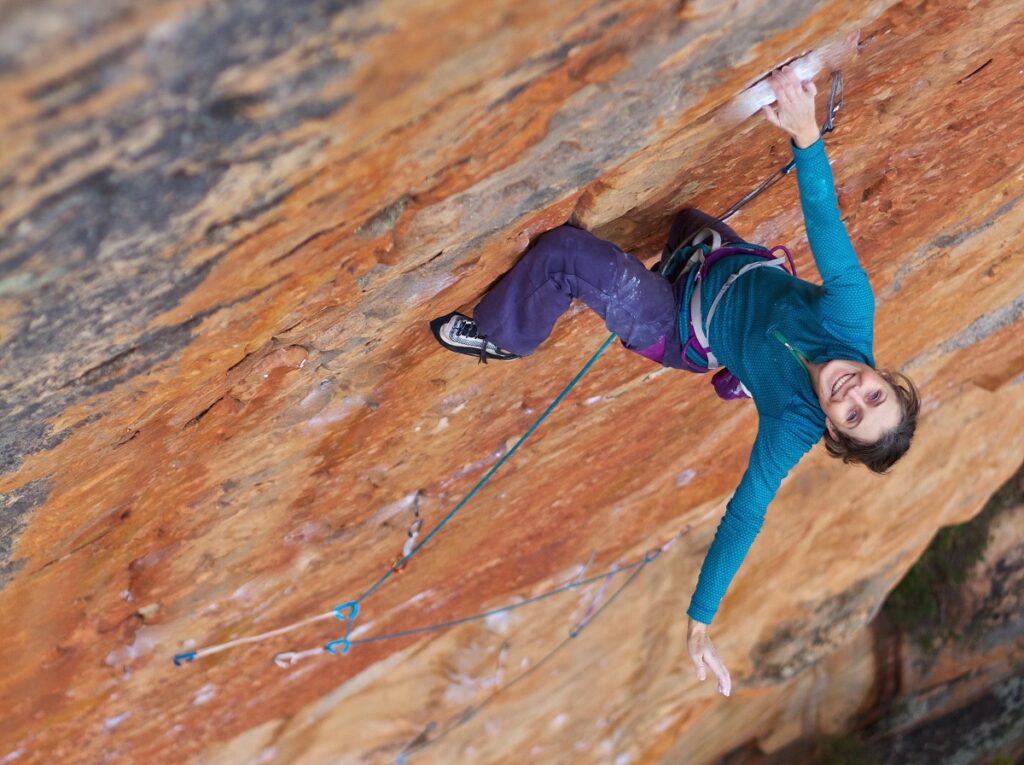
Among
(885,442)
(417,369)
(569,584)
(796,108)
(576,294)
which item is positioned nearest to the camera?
(796,108)

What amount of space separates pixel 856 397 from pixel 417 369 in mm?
1218

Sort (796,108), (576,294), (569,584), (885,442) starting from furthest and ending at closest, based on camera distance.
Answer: (569,584)
(576,294)
(885,442)
(796,108)

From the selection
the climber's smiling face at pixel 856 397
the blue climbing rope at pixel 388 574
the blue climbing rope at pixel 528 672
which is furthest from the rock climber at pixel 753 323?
the blue climbing rope at pixel 528 672

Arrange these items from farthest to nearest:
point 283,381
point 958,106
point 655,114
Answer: point 958,106, point 283,381, point 655,114

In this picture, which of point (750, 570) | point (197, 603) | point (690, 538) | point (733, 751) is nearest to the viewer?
point (197, 603)

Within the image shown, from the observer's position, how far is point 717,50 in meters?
1.89

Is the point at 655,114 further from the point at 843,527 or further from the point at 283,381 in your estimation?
the point at 843,527

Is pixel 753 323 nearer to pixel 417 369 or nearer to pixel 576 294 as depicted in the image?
pixel 576 294

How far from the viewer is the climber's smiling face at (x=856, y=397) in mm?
2105

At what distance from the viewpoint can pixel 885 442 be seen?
2.21 metres

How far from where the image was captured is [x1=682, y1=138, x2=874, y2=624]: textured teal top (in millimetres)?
2160

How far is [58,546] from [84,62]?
5.81 ft

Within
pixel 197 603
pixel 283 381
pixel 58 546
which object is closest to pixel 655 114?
pixel 283 381

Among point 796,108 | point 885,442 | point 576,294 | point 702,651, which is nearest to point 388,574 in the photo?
point 702,651
